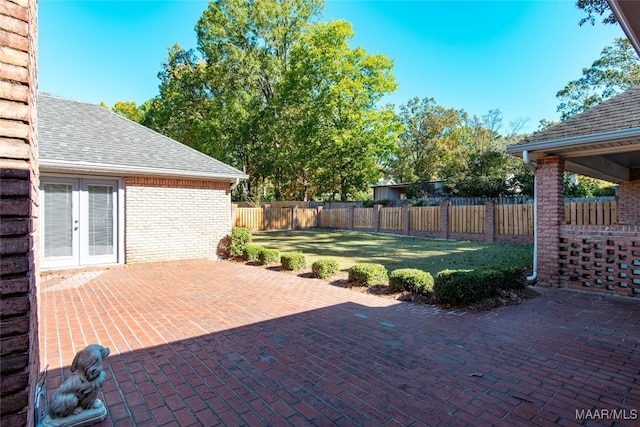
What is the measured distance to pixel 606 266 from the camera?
5.88 m

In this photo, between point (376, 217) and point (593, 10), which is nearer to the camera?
point (593, 10)

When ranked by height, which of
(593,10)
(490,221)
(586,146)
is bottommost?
(490,221)

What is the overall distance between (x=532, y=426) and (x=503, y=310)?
311 centimetres

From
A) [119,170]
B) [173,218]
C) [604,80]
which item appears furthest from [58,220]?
[604,80]

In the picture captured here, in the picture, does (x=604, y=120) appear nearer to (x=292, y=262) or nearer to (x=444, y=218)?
(x=292, y=262)

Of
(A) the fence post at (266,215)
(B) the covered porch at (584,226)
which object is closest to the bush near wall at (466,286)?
(B) the covered porch at (584,226)

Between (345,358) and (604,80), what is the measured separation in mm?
27994

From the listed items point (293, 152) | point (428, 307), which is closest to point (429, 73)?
point (293, 152)

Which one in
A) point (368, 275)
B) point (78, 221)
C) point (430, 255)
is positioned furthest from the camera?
point (430, 255)

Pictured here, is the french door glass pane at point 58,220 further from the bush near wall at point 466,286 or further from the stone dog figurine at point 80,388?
the bush near wall at point 466,286

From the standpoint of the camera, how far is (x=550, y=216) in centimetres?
658

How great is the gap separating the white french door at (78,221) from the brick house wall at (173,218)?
40 centimetres

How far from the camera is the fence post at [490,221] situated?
1407cm

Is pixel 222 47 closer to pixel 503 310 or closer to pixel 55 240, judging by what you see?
pixel 55 240
